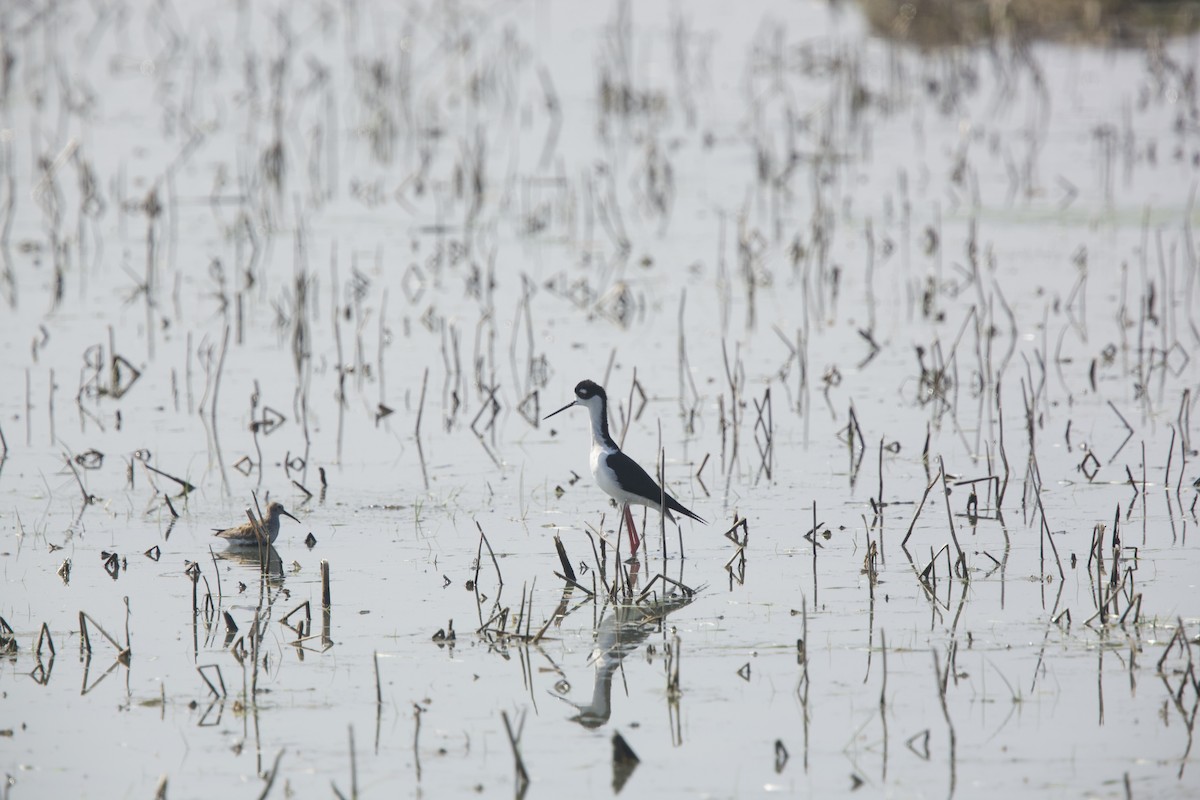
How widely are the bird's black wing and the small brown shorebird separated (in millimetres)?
1458

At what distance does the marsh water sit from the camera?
525 centimetres

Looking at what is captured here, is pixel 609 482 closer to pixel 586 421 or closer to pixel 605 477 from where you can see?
pixel 605 477

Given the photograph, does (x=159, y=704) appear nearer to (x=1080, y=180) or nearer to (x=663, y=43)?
(x=1080, y=180)

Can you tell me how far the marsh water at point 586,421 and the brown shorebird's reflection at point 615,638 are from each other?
2 centimetres

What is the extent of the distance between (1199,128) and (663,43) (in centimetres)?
763

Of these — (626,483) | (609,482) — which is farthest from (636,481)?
(609,482)

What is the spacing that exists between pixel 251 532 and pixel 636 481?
1656 millimetres

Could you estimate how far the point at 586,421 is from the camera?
9.54m

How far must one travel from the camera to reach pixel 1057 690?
17.8 feet

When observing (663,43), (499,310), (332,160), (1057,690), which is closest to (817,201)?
(499,310)

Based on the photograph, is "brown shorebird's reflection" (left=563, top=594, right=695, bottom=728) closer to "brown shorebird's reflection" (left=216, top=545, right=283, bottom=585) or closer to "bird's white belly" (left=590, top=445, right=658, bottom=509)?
"bird's white belly" (left=590, top=445, right=658, bottom=509)

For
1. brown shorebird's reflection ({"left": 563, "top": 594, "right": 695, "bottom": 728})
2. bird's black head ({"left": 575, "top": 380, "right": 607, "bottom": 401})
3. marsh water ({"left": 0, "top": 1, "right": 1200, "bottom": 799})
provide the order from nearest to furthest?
marsh water ({"left": 0, "top": 1, "right": 1200, "bottom": 799}) → brown shorebird's reflection ({"left": 563, "top": 594, "right": 695, "bottom": 728}) → bird's black head ({"left": 575, "top": 380, "right": 607, "bottom": 401})

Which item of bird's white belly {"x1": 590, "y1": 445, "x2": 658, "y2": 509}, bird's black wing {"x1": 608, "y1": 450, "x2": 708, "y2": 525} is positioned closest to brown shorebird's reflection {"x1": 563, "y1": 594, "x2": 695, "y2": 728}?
bird's black wing {"x1": 608, "y1": 450, "x2": 708, "y2": 525}

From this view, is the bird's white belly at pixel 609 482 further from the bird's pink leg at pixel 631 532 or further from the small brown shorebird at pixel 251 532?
the small brown shorebird at pixel 251 532
